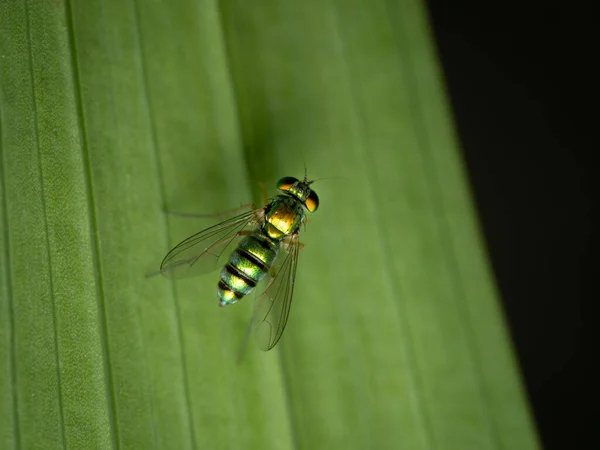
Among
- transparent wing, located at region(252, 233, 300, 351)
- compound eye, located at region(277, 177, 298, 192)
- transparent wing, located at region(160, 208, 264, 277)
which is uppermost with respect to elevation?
compound eye, located at region(277, 177, 298, 192)

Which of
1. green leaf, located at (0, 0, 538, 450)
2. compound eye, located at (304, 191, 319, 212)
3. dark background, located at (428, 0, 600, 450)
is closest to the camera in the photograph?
green leaf, located at (0, 0, 538, 450)

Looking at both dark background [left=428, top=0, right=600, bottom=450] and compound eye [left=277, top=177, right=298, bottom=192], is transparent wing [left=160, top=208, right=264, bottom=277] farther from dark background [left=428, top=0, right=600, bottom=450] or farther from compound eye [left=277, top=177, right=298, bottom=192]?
dark background [left=428, top=0, right=600, bottom=450]

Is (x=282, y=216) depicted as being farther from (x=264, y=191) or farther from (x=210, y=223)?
(x=210, y=223)

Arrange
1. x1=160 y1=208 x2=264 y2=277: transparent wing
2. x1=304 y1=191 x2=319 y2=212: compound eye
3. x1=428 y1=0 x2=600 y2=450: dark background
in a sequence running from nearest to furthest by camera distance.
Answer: x1=160 y1=208 x2=264 y2=277: transparent wing
x1=304 y1=191 x2=319 y2=212: compound eye
x1=428 y1=0 x2=600 y2=450: dark background

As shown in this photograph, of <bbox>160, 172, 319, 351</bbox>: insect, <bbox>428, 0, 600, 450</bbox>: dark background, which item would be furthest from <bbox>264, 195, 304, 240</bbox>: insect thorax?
<bbox>428, 0, 600, 450</bbox>: dark background

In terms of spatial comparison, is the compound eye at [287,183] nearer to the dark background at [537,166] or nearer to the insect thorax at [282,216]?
the insect thorax at [282,216]

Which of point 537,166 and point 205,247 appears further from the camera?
point 537,166

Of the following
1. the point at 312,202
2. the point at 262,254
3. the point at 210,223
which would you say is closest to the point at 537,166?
the point at 312,202
